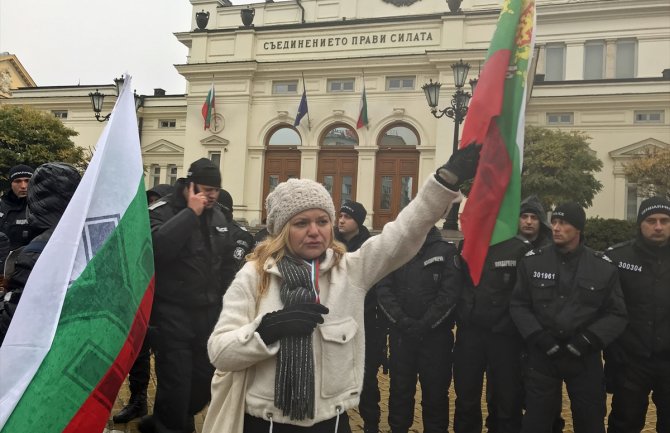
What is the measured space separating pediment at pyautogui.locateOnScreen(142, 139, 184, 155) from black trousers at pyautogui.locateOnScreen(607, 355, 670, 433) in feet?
111

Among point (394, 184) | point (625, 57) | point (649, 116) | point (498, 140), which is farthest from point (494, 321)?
point (625, 57)

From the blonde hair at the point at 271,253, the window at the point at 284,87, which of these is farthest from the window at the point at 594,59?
the blonde hair at the point at 271,253

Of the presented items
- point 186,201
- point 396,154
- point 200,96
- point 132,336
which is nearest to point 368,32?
point 396,154

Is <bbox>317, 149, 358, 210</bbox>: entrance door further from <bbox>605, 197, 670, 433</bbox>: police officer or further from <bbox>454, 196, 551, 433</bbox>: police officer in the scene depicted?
<bbox>605, 197, 670, 433</bbox>: police officer

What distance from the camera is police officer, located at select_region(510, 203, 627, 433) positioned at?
402 cm

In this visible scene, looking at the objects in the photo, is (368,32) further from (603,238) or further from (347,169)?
(603,238)

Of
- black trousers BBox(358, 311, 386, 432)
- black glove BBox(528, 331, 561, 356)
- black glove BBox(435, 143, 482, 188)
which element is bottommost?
black trousers BBox(358, 311, 386, 432)

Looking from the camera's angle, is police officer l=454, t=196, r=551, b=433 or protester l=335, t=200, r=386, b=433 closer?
police officer l=454, t=196, r=551, b=433

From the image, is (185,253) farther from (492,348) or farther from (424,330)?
(492,348)

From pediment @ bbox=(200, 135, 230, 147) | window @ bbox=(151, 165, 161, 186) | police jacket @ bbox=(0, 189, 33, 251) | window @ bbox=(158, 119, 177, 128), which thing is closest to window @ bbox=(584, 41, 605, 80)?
pediment @ bbox=(200, 135, 230, 147)

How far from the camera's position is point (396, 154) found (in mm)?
28375

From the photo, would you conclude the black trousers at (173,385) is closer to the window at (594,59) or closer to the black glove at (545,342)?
the black glove at (545,342)

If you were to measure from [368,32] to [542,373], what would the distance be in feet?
89.5

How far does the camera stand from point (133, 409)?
509 centimetres
